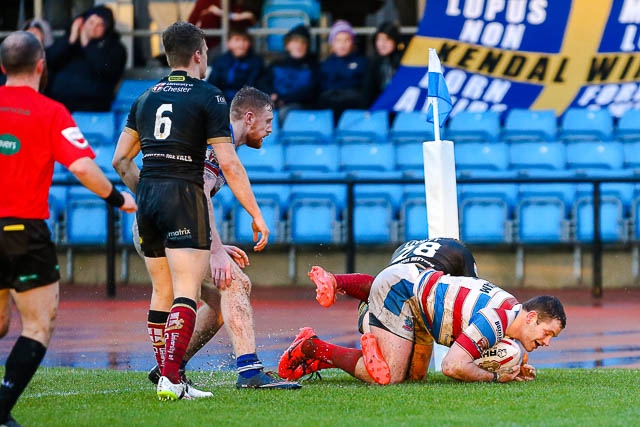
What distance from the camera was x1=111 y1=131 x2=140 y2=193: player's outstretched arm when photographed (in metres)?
7.50

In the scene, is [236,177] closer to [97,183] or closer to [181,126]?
[181,126]

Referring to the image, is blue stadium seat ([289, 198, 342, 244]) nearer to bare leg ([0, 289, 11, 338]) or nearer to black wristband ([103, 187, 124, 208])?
bare leg ([0, 289, 11, 338])

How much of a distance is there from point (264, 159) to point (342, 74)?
5.63ft

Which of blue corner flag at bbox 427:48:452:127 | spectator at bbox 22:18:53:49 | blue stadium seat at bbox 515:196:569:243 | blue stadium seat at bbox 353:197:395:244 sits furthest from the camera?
spectator at bbox 22:18:53:49

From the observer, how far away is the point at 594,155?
15500mm

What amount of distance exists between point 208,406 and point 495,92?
10.4m

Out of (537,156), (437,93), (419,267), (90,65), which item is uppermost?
(90,65)

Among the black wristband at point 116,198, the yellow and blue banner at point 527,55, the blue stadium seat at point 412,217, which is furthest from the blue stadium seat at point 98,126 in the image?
the black wristband at point 116,198

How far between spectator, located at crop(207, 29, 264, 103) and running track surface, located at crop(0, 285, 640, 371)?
3024 millimetres

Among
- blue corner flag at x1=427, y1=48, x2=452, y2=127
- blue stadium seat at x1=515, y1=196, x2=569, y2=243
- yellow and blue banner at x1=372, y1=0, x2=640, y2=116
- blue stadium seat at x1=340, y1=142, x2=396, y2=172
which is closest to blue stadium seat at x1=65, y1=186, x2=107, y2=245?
blue stadium seat at x1=340, y1=142, x2=396, y2=172

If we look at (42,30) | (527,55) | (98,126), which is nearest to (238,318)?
(98,126)

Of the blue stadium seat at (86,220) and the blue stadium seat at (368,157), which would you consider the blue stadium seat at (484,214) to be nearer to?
the blue stadium seat at (368,157)

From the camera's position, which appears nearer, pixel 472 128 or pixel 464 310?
pixel 464 310

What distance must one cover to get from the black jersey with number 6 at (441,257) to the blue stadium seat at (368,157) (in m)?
7.02
